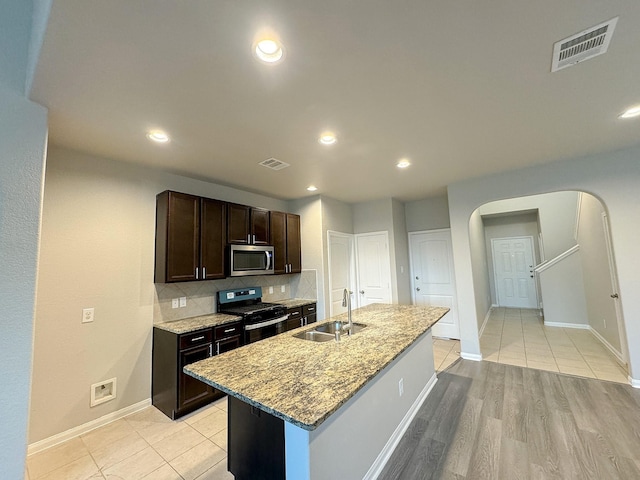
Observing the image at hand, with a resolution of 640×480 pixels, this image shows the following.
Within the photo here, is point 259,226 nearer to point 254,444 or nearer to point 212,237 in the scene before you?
point 212,237

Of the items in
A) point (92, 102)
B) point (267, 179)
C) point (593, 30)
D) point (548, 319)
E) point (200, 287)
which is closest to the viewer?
point (593, 30)

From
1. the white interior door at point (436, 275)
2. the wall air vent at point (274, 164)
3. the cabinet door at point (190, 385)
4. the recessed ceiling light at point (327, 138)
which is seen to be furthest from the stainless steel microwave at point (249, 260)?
the white interior door at point (436, 275)

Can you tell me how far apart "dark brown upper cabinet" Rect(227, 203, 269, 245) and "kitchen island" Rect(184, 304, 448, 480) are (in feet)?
5.97

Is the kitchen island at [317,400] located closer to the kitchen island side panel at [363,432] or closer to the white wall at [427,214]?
the kitchen island side panel at [363,432]

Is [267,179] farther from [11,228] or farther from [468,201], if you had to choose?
[468,201]

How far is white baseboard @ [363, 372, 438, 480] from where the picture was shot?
5.85 feet

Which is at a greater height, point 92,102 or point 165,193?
point 92,102

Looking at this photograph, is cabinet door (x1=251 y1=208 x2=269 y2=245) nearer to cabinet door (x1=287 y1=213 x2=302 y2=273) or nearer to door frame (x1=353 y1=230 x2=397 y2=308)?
cabinet door (x1=287 y1=213 x2=302 y2=273)

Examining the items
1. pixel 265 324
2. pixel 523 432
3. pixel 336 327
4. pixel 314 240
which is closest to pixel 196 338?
pixel 265 324

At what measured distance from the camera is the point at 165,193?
2953 millimetres

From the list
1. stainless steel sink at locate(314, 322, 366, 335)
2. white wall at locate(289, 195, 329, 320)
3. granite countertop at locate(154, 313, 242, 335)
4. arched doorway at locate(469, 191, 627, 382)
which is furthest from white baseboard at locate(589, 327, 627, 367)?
granite countertop at locate(154, 313, 242, 335)

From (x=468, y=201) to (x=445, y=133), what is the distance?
1.85 meters

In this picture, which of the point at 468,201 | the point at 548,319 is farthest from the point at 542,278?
the point at 468,201

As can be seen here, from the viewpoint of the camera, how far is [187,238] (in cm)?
304
